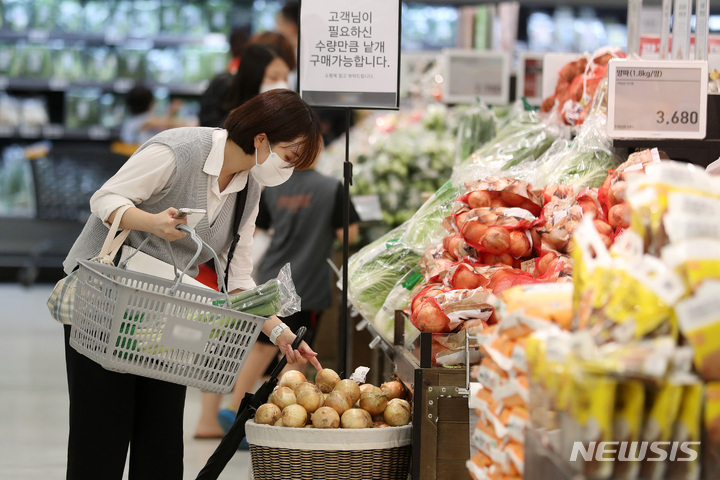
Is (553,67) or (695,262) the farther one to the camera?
(553,67)

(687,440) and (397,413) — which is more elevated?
(687,440)

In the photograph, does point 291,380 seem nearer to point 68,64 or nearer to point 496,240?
point 496,240

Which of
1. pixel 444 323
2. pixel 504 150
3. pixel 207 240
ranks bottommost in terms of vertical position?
pixel 444 323

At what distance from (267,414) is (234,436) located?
5.1 inches

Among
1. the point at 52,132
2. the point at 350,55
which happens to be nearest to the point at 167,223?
the point at 350,55

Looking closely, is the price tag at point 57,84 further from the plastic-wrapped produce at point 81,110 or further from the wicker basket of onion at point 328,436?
the wicker basket of onion at point 328,436

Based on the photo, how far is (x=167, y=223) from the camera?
2.17 metres

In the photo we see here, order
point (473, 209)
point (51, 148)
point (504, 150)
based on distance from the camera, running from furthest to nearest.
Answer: point (51, 148), point (504, 150), point (473, 209)

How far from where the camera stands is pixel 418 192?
5.41 m

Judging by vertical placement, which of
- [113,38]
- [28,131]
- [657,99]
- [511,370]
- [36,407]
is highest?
[113,38]

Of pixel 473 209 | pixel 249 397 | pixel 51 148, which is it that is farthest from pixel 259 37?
pixel 51 148

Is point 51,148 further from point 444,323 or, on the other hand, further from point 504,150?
point 444,323

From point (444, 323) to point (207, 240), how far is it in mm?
680

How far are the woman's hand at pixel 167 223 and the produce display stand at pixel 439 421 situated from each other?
0.67 metres
